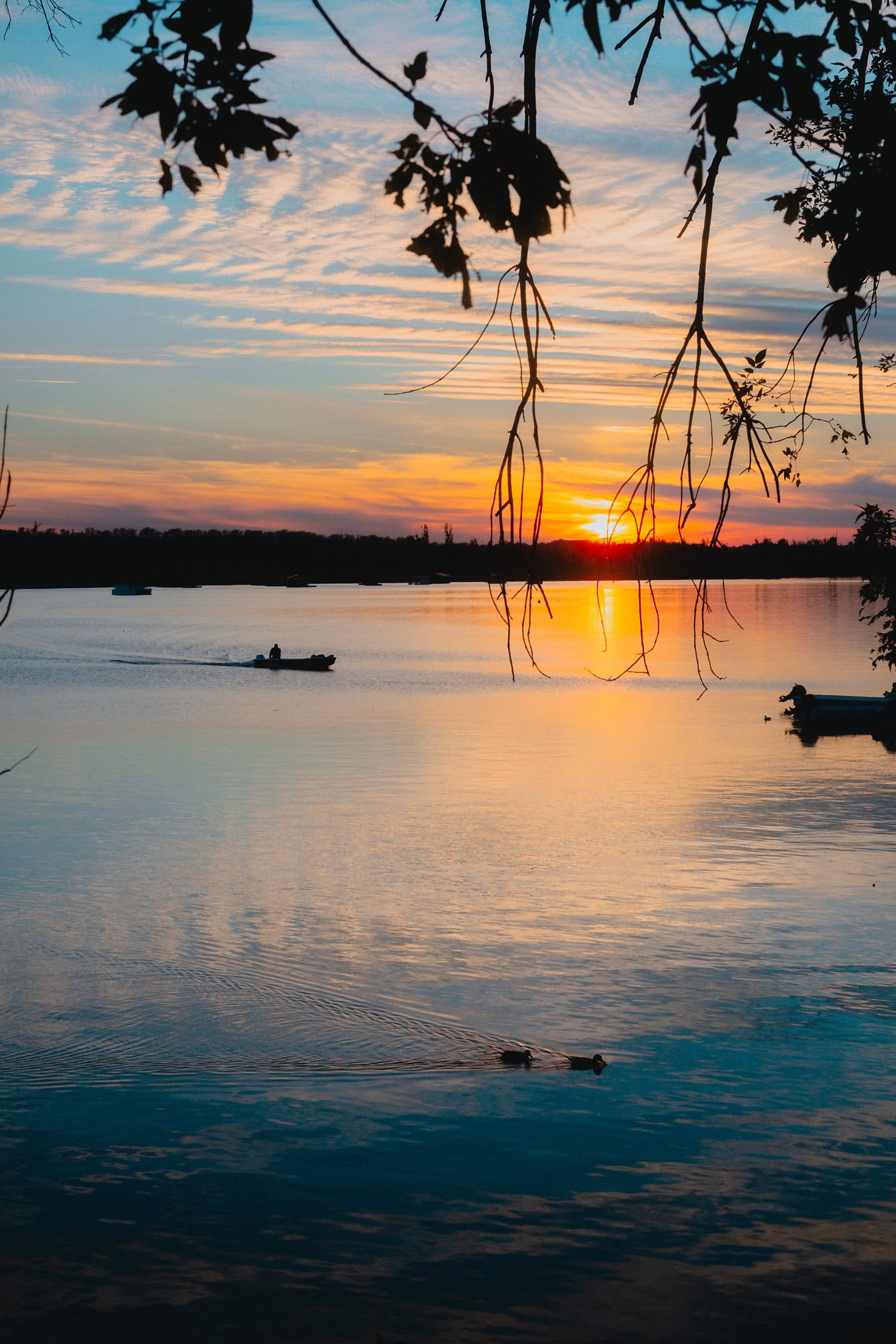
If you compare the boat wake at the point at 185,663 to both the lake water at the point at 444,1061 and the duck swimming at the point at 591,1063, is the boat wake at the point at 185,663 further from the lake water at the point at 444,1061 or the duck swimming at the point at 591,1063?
the duck swimming at the point at 591,1063

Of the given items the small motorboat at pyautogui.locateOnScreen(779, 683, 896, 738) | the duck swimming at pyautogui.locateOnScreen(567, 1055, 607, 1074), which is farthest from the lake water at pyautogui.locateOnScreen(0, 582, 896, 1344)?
the small motorboat at pyautogui.locateOnScreen(779, 683, 896, 738)

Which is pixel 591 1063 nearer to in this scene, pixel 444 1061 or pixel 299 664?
pixel 444 1061

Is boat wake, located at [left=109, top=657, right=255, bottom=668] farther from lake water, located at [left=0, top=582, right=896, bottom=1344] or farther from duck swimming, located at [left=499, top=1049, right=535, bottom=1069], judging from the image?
duck swimming, located at [left=499, top=1049, right=535, bottom=1069]

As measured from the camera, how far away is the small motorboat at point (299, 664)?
93625 mm

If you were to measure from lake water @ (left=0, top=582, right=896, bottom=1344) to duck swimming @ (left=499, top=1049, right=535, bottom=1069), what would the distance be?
0.89 ft

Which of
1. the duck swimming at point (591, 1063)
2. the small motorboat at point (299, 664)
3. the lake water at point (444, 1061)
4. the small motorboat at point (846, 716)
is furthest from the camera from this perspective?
the small motorboat at point (299, 664)

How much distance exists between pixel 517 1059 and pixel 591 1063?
40.4 inches

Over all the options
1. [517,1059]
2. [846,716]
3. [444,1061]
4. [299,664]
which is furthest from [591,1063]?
[299,664]

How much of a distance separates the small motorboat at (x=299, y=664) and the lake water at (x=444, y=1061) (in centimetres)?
5104

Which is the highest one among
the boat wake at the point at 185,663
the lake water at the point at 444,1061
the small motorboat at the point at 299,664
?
the small motorboat at the point at 299,664

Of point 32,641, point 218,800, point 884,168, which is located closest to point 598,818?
point 218,800

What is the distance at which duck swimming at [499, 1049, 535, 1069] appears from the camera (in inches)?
656

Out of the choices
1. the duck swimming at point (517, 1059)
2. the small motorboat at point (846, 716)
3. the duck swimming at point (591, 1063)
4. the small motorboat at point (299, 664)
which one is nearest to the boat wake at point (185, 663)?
the small motorboat at point (299, 664)

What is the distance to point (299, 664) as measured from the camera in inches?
3730
